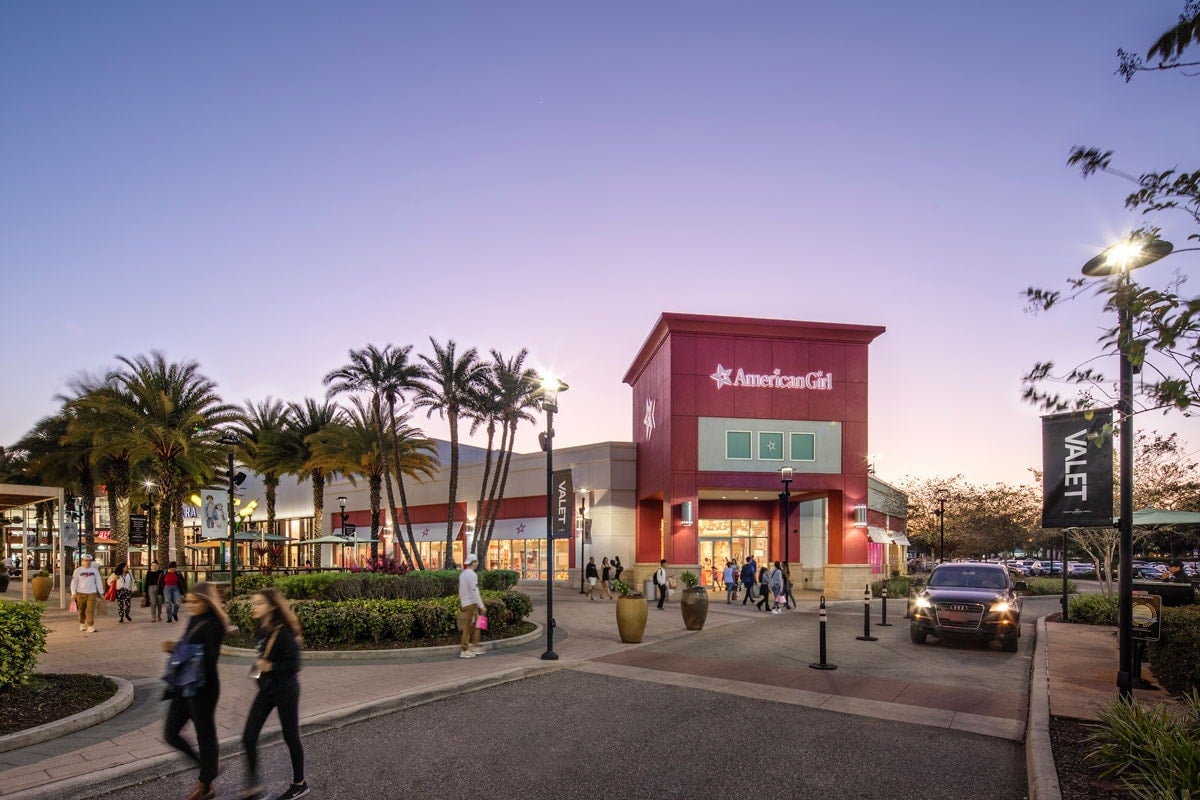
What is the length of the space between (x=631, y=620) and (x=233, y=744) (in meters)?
9.27

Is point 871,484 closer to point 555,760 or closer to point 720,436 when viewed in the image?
point 720,436

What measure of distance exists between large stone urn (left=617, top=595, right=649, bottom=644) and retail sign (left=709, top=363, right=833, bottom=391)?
61.9ft

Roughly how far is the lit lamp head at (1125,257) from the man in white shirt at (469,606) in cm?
1016

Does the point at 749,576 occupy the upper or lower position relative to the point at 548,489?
lower

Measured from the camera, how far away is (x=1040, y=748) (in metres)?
7.62

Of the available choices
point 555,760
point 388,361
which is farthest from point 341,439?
point 555,760

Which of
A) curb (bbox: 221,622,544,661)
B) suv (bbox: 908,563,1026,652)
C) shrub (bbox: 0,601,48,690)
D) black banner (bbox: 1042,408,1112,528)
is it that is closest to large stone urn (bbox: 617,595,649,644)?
curb (bbox: 221,622,544,661)

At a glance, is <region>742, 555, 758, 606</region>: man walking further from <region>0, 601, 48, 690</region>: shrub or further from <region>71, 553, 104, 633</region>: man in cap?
<region>0, 601, 48, 690</region>: shrub

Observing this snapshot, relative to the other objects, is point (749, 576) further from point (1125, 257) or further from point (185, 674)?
point (185, 674)

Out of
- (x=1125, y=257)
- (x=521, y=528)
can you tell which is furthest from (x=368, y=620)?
(x=521, y=528)

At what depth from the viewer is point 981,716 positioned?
380 inches

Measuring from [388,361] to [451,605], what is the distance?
2246cm

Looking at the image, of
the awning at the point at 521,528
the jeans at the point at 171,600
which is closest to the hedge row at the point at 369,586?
the jeans at the point at 171,600

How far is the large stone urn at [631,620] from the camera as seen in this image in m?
16.1
